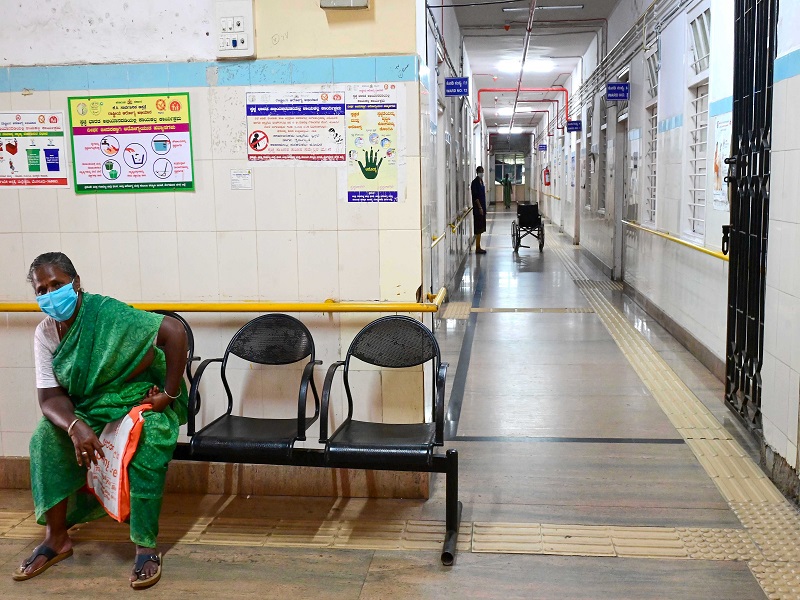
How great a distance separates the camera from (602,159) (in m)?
12.1

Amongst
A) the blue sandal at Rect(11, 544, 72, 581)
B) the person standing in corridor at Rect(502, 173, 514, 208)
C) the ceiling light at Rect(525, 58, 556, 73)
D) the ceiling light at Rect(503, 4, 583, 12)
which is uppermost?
the ceiling light at Rect(525, 58, 556, 73)

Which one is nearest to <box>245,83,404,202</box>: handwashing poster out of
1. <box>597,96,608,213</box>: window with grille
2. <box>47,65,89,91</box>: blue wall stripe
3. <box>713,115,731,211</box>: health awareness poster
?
<box>47,65,89,91</box>: blue wall stripe

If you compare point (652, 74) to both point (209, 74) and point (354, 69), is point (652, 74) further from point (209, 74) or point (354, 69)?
point (209, 74)

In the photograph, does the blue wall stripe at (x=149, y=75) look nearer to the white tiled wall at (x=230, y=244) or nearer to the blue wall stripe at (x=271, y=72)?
the white tiled wall at (x=230, y=244)

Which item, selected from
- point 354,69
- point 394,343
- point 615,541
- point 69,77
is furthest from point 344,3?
point 615,541

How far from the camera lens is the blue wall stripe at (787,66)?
3211 mm

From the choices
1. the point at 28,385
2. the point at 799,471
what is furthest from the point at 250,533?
the point at 799,471

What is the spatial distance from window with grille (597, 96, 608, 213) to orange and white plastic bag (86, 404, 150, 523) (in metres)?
9.93

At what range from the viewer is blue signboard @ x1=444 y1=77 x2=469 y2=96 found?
31.1 ft

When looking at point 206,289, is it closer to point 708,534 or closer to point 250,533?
point 250,533

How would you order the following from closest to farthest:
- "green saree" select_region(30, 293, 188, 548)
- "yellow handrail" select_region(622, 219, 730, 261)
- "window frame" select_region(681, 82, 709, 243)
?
1. "green saree" select_region(30, 293, 188, 548)
2. "yellow handrail" select_region(622, 219, 730, 261)
3. "window frame" select_region(681, 82, 709, 243)

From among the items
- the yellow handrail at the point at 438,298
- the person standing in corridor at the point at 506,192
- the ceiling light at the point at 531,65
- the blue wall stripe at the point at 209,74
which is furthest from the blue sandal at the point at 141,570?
the person standing in corridor at the point at 506,192

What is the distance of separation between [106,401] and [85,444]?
0.55ft

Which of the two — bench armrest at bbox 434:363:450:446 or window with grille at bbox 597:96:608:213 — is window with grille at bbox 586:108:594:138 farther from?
bench armrest at bbox 434:363:450:446
